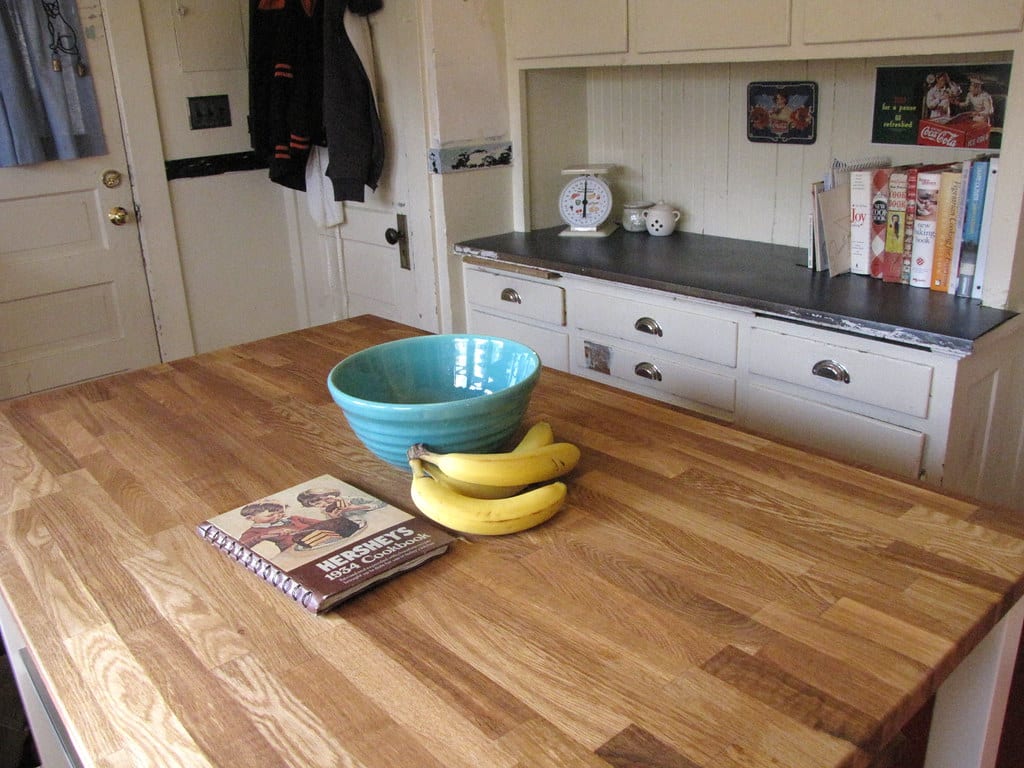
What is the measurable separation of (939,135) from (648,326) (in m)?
0.91

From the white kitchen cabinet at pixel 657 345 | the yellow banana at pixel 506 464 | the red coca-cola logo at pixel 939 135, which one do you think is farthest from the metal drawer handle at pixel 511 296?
the yellow banana at pixel 506 464

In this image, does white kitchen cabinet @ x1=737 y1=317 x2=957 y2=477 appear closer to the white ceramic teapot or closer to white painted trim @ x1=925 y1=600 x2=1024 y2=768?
white painted trim @ x1=925 y1=600 x2=1024 y2=768

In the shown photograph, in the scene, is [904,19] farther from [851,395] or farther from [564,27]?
[564,27]

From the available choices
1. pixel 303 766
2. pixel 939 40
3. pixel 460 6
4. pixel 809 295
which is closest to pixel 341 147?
pixel 460 6

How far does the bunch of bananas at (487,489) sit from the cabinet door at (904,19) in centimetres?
142

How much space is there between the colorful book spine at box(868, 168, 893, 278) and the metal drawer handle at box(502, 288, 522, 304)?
1.09 m

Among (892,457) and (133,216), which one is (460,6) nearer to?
(133,216)

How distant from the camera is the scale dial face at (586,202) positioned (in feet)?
10.1

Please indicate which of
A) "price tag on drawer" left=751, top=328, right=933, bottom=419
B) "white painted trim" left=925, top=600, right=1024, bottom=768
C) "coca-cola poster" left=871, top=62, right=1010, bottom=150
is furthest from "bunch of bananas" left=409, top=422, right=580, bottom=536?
"coca-cola poster" left=871, top=62, right=1010, bottom=150

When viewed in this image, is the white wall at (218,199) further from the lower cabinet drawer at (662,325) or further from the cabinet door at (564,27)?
the lower cabinet drawer at (662,325)

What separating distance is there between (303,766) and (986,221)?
193 cm

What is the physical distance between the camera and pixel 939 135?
238cm

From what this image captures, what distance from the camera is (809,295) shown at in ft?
7.37

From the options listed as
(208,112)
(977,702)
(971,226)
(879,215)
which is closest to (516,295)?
(879,215)
